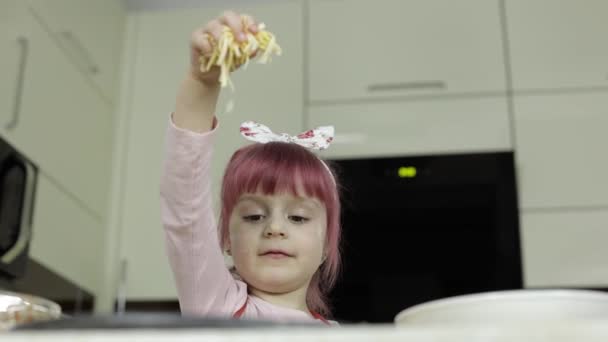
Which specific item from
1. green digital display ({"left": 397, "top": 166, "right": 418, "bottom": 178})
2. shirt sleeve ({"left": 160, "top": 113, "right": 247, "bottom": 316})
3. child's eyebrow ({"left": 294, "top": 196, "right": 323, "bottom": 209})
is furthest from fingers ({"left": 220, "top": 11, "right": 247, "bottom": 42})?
green digital display ({"left": 397, "top": 166, "right": 418, "bottom": 178})

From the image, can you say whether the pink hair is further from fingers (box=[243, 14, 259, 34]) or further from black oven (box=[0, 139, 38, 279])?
black oven (box=[0, 139, 38, 279])

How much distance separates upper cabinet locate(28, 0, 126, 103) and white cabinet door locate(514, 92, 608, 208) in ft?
4.10

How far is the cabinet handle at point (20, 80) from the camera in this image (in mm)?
2104

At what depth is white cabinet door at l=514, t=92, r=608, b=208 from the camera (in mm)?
2422

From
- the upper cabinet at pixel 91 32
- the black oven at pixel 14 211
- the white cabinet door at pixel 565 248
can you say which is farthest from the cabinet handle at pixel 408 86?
the black oven at pixel 14 211

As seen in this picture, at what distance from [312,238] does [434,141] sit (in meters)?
1.46

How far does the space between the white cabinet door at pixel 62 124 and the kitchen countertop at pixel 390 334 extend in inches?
71.4

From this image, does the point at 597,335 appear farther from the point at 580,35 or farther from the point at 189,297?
the point at 580,35

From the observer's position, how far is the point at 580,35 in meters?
2.55

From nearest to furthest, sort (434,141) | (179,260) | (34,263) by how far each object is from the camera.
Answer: (179,260)
(34,263)
(434,141)

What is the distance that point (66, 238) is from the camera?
2375 millimetres

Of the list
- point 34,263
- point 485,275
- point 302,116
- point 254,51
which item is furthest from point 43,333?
point 302,116

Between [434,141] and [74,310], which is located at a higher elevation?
[434,141]

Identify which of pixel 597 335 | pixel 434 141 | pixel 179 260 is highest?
pixel 434 141
